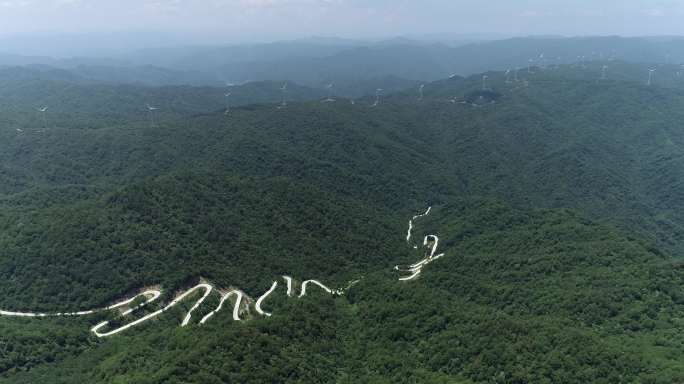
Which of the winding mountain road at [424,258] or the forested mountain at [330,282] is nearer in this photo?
the forested mountain at [330,282]

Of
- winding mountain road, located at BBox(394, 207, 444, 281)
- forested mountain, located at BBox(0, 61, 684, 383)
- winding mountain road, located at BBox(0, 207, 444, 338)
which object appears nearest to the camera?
forested mountain, located at BBox(0, 61, 684, 383)

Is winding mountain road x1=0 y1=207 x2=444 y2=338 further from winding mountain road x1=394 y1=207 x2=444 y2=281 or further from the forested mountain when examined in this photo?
winding mountain road x1=394 y1=207 x2=444 y2=281

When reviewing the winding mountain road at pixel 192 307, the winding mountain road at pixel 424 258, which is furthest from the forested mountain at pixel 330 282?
the winding mountain road at pixel 424 258

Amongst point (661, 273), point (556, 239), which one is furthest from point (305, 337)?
point (556, 239)

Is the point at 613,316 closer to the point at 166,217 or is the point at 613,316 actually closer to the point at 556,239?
the point at 556,239

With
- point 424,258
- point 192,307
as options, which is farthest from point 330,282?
point 192,307

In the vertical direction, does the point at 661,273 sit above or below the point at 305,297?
above

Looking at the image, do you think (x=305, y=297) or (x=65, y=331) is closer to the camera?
(x=65, y=331)

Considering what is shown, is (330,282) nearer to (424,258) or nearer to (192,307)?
(424,258)

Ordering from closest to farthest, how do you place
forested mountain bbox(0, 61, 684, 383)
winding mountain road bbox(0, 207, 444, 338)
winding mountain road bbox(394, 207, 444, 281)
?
1. forested mountain bbox(0, 61, 684, 383)
2. winding mountain road bbox(0, 207, 444, 338)
3. winding mountain road bbox(394, 207, 444, 281)

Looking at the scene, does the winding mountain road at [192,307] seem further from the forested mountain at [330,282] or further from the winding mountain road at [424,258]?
the winding mountain road at [424,258]

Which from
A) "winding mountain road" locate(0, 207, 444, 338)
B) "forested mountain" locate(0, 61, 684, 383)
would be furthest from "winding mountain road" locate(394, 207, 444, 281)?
"winding mountain road" locate(0, 207, 444, 338)
